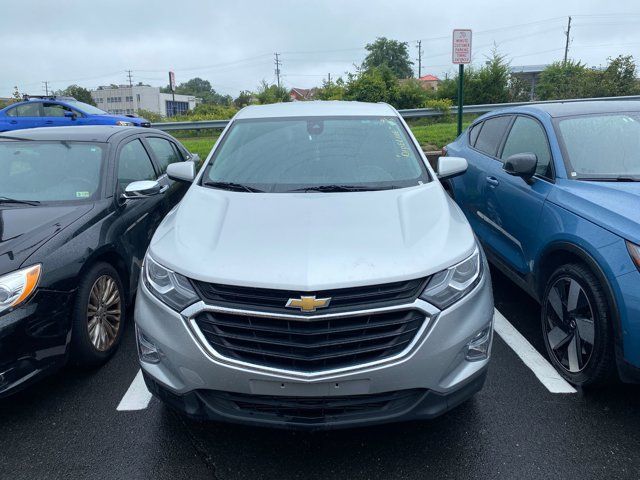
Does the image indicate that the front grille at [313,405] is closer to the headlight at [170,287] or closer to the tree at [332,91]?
the headlight at [170,287]

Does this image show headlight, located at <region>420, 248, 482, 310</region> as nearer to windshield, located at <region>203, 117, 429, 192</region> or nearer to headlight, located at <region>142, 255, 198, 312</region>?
windshield, located at <region>203, 117, 429, 192</region>

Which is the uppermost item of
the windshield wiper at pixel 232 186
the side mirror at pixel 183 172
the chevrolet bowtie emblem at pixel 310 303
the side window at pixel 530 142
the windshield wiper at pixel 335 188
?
the side window at pixel 530 142

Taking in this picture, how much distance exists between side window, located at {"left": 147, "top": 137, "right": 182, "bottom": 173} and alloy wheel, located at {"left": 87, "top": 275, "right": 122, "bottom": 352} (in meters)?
1.96

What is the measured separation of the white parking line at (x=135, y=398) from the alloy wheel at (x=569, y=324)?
264 centimetres

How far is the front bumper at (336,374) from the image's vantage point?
2.16 metres

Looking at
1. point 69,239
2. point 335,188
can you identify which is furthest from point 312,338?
point 69,239

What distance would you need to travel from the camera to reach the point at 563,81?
22219 millimetres

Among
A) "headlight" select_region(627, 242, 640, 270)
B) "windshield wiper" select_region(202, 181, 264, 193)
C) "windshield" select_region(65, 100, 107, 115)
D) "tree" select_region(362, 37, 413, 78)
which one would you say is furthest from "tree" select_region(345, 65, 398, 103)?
"tree" select_region(362, 37, 413, 78)

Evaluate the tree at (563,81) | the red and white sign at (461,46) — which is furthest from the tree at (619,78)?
the red and white sign at (461,46)

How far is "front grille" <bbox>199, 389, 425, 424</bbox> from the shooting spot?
2.20m

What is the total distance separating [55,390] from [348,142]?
8.48 ft

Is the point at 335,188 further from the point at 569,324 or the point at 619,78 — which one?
the point at 619,78

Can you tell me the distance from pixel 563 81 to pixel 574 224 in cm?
2251

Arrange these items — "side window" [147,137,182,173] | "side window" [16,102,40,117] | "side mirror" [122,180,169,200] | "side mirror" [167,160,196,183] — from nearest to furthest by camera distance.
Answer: "side mirror" [167,160,196,183] < "side mirror" [122,180,169,200] < "side window" [147,137,182,173] < "side window" [16,102,40,117]
